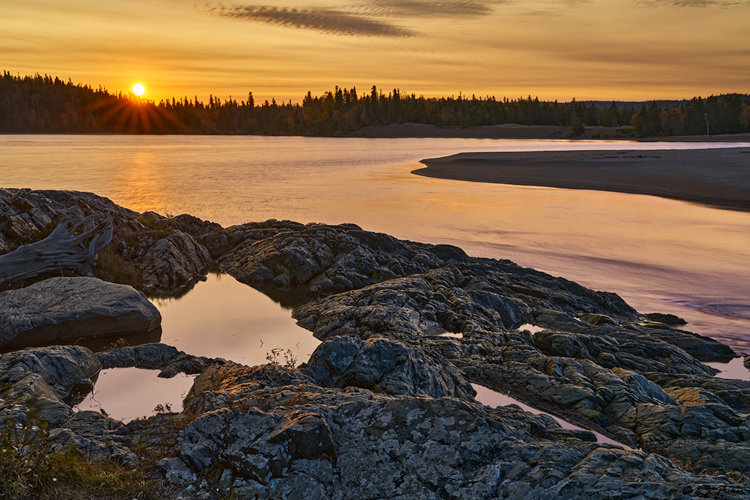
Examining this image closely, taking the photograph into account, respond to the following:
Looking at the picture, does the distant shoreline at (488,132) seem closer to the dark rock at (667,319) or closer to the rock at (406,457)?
the dark rock at (667,319)

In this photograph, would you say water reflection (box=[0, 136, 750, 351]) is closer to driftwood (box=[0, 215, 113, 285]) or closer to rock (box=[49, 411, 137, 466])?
rock (box=[49, 411, 137, 466])

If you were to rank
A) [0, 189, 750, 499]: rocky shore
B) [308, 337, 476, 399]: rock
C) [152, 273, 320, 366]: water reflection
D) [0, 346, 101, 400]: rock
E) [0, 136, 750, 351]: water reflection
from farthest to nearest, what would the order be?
[0, 136, 750, 351]: water reflection < [152, 273, 320, 366]: water reflection < [0, 346, 101, 400]: rock < [308, 337, 476, 399]: rock < [0, 189, 750, 499]: rocky shore

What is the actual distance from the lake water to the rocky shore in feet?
5.02

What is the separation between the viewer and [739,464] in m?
6.09

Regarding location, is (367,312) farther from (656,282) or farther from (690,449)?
(656,282)

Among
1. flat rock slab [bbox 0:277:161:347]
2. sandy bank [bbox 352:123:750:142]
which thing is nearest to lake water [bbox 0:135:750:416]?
flat rock slab [bbox 0:277:161:347]

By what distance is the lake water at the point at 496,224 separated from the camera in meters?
14.5

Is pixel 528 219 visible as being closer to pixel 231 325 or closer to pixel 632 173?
pixel 632 173

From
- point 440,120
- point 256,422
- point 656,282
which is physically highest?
point 440,120

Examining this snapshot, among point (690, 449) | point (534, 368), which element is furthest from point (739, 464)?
point (534, 368)

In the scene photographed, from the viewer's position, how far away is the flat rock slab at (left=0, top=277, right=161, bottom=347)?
420 inches

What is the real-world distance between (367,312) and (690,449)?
6.19m

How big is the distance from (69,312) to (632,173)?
42493mm

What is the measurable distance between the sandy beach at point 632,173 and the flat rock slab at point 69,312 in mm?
31373
